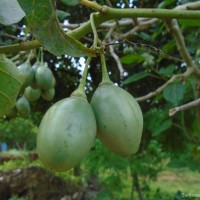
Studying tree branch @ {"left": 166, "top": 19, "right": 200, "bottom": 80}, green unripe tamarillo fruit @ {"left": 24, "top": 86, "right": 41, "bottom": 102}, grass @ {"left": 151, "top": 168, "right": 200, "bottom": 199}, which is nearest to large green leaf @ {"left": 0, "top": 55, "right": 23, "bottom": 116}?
tree branch @ {"left": 166, "top": 19, "right": 200, "bottom": 80}

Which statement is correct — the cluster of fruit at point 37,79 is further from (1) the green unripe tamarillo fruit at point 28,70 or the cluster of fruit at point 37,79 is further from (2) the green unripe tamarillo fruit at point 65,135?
(2) the green unripe tamarillo fruit at point 65,135

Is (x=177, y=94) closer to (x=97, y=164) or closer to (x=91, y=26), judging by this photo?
(x=97, y=164)

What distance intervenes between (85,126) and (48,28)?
0.46 feet

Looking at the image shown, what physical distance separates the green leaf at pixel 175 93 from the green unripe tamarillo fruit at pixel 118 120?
3.82 ft

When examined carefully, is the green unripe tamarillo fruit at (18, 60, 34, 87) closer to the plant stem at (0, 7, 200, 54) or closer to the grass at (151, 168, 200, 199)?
the plant stem at (0, 7, 200, 54)

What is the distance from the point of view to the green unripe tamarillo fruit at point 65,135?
1.80 feet

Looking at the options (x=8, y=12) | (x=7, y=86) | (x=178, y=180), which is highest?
(x=8, y=12)

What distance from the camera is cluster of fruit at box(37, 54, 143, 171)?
0.55 m

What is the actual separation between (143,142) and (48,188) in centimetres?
149

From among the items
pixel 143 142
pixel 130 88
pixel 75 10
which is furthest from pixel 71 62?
pixel 143 142

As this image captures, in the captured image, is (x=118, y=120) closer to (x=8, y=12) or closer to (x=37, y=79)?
(x=8, y=12)

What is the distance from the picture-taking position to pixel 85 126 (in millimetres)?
566

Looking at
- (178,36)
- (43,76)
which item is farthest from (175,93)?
(43,76)

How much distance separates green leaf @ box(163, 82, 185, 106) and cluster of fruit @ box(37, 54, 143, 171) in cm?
115
